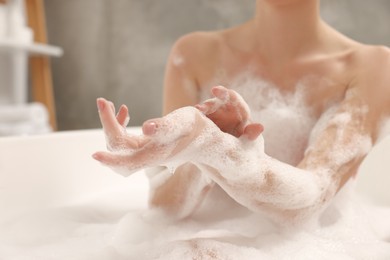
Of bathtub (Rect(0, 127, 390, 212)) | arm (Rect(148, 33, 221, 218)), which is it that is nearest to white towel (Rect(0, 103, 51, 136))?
bathtub (Rect(0, 127, 390, 212))

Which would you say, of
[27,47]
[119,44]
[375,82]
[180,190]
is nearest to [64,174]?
[180,190]

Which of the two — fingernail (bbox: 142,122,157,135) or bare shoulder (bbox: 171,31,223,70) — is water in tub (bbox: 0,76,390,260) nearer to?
bare shoulder (bbox: 171,31,223,70)

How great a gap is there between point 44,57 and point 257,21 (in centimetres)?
220

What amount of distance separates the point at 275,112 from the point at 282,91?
1.9 inches

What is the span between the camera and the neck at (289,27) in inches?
40.1

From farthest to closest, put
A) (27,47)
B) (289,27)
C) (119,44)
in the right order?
(119,44) → (27,47) → (289,27)

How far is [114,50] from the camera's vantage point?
10.3 ft

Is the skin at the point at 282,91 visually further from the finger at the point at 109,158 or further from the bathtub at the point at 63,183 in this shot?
the bathtub at the point at 63,183

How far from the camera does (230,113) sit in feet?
2.40

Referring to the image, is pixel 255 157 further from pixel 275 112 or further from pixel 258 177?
pixel 275 112

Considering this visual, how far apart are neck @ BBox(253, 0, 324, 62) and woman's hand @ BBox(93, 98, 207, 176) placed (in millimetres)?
493

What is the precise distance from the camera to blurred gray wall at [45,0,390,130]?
2.96m

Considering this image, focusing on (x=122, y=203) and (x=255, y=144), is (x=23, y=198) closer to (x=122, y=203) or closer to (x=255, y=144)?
(x=122, y=203)

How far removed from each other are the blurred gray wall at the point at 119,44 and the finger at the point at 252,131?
2.27 metres
